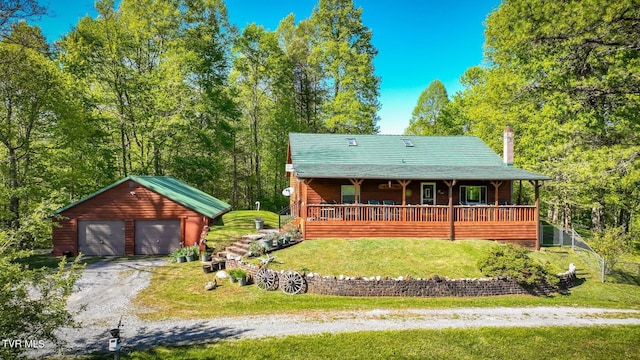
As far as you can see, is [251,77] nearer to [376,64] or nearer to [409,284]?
[376,64]

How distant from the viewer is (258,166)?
109 feet

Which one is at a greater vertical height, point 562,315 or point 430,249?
point 430,249

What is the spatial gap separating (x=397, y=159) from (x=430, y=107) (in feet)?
73.7

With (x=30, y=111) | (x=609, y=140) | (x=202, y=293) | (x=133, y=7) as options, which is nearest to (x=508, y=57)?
(x=609, y=140)

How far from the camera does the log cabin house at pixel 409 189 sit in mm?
16297

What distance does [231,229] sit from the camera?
1991 centimetres

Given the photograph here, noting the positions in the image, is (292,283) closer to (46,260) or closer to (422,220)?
(422,220)

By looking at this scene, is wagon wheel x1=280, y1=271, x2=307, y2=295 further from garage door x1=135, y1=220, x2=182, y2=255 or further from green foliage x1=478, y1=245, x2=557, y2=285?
garage door x1=135, y1=220, x2=182, y2=255

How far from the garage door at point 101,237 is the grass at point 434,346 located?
1172cm

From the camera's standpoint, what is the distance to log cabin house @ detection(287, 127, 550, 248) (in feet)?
Answer: 53.5

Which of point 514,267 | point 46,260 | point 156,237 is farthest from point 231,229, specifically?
point 514,267

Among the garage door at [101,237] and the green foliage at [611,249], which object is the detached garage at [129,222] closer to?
the garage door at [101,237]

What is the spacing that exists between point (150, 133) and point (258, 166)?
34.6ft

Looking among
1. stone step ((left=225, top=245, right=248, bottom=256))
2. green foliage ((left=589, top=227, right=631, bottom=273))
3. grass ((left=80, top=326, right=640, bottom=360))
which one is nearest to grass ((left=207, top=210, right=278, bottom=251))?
stone step ((left=225, top=245, right=248, bottom=256))
